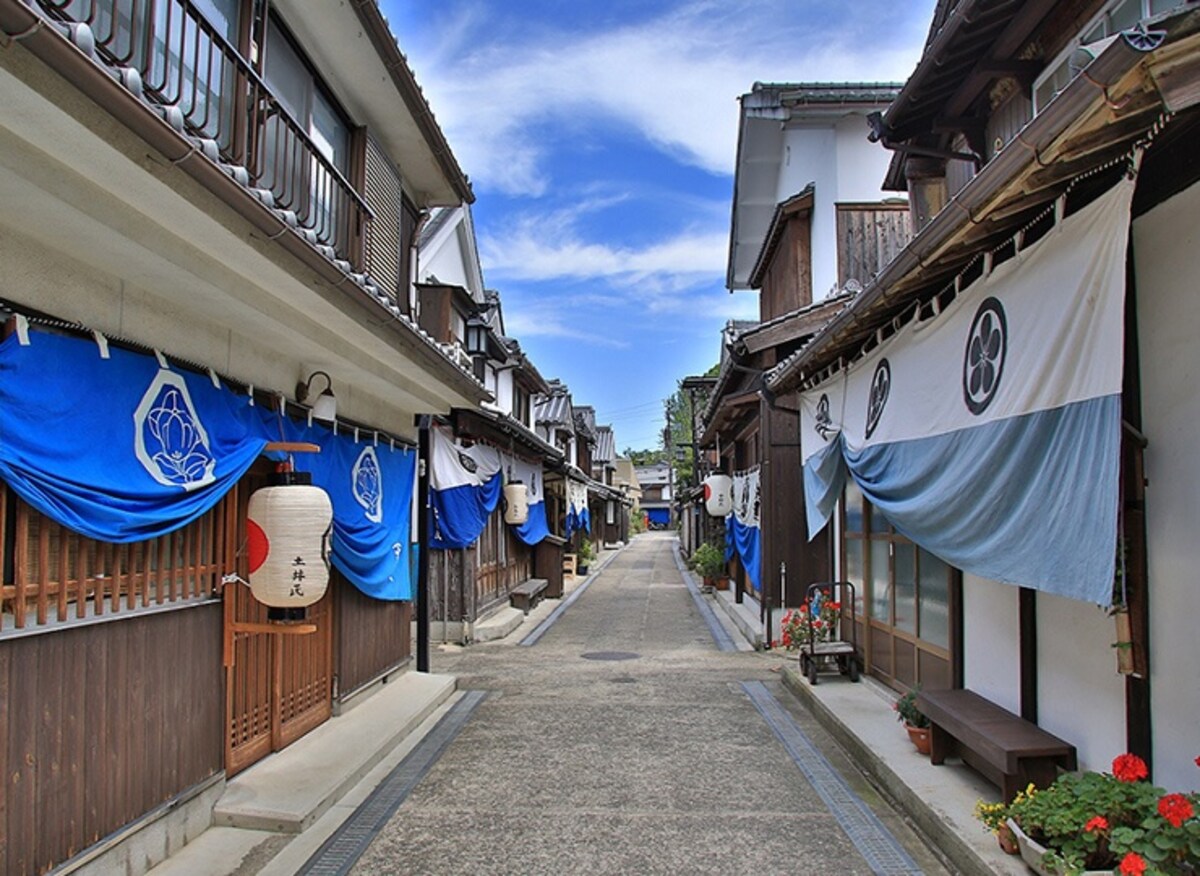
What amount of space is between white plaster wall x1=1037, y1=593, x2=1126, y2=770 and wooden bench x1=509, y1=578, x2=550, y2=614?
13.9 meters

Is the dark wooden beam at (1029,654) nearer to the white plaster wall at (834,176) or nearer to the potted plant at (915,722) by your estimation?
the potted plant at (915,722)

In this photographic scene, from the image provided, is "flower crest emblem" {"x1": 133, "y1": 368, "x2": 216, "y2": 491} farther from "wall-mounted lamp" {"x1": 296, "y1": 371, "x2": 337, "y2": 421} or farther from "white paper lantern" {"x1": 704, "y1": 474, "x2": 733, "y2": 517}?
"white paper lantern" {"x1": 704, "y1": 474, "x2": 733, "y2": 517}

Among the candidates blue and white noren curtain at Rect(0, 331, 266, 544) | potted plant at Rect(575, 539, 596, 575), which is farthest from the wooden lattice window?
potted plant at Rect(575, 539, 596, 575)

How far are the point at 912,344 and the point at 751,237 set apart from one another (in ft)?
48.2

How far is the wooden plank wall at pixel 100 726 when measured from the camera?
3.90 metres

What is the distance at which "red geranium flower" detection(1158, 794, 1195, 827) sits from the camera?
11.3 feet

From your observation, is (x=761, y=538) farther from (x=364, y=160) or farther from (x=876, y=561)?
(x=364, y=160)

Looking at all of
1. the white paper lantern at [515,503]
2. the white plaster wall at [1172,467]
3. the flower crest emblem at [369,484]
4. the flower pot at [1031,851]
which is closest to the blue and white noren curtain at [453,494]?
the flower crest emblem at [369,484]

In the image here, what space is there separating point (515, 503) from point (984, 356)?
12841 mm

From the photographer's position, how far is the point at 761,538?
1434 cm

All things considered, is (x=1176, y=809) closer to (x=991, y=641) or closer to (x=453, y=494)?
(x=991, y=641)

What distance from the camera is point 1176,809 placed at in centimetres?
348

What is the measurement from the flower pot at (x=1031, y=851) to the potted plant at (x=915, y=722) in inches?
81.8

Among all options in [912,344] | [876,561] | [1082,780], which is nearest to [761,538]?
[876,561]
